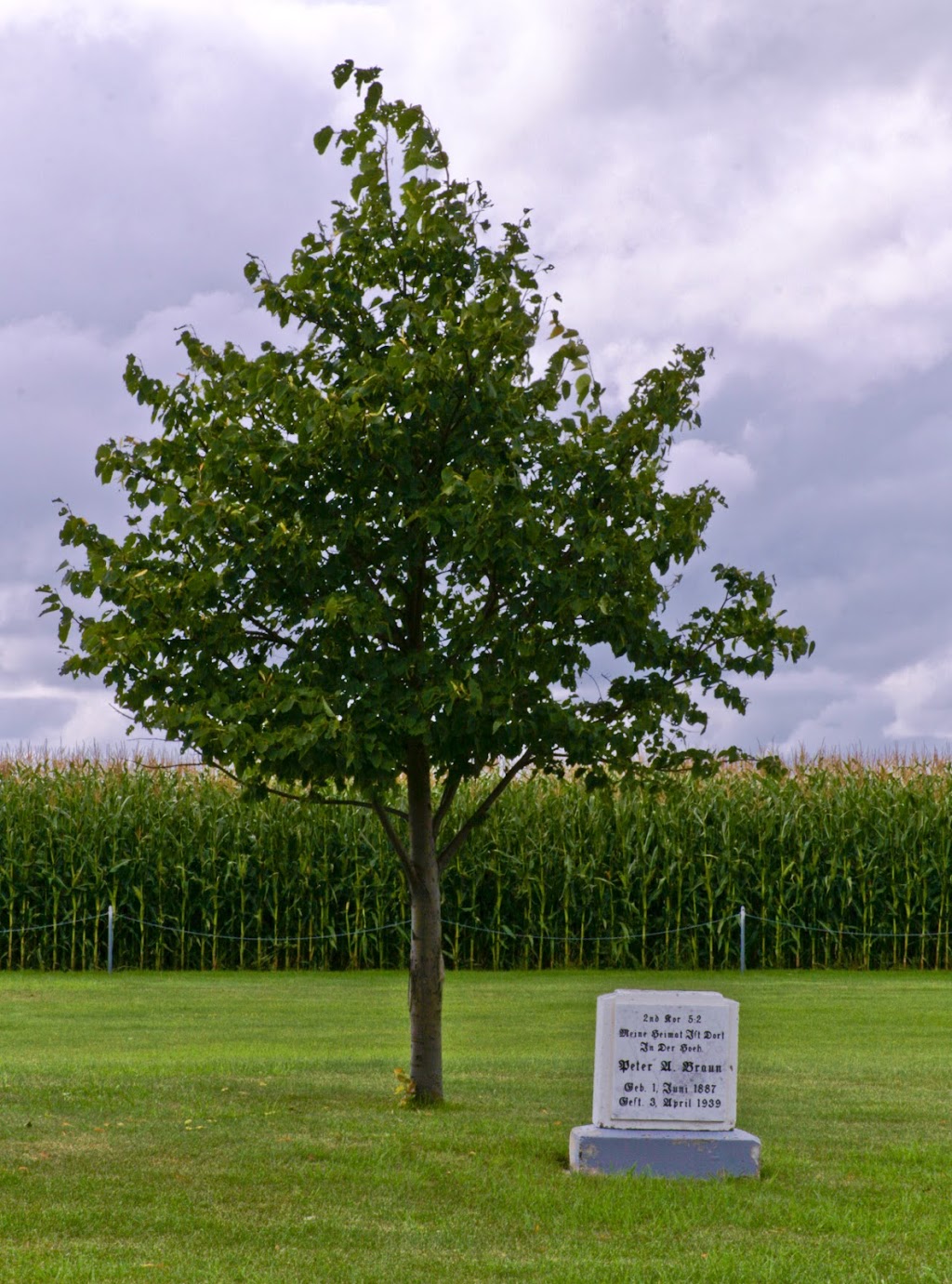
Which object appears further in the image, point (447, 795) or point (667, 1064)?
point (447, 795)

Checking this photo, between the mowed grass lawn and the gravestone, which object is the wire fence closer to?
the mowed grass lawn

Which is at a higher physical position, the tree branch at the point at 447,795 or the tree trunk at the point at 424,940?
the tree branch at the point at 447,795

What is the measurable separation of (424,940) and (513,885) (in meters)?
13.8

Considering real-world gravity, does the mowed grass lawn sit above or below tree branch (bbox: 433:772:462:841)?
below

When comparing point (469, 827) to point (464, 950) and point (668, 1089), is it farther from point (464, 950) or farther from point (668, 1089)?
point (464, 950)

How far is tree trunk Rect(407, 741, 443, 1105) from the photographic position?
9.42 metres

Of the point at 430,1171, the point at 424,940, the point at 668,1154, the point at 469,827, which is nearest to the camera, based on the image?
the point at 430,1171

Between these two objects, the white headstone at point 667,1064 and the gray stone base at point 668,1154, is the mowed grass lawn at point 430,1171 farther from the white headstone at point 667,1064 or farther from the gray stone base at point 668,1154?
the white headstone at point 667,1064

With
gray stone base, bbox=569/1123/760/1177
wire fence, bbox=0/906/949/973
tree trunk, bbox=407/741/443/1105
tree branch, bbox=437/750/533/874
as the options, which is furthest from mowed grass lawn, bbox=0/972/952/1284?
wire fence, bbox=0/906/949/973

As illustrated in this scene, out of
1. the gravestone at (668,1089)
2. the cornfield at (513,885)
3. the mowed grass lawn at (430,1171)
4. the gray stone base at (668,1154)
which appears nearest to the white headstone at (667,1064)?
the gravestone at (668,1089)

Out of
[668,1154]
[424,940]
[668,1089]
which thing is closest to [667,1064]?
[668,1089]

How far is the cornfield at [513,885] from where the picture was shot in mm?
22812

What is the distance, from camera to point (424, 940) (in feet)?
30.9

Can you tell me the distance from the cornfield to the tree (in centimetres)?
1323
